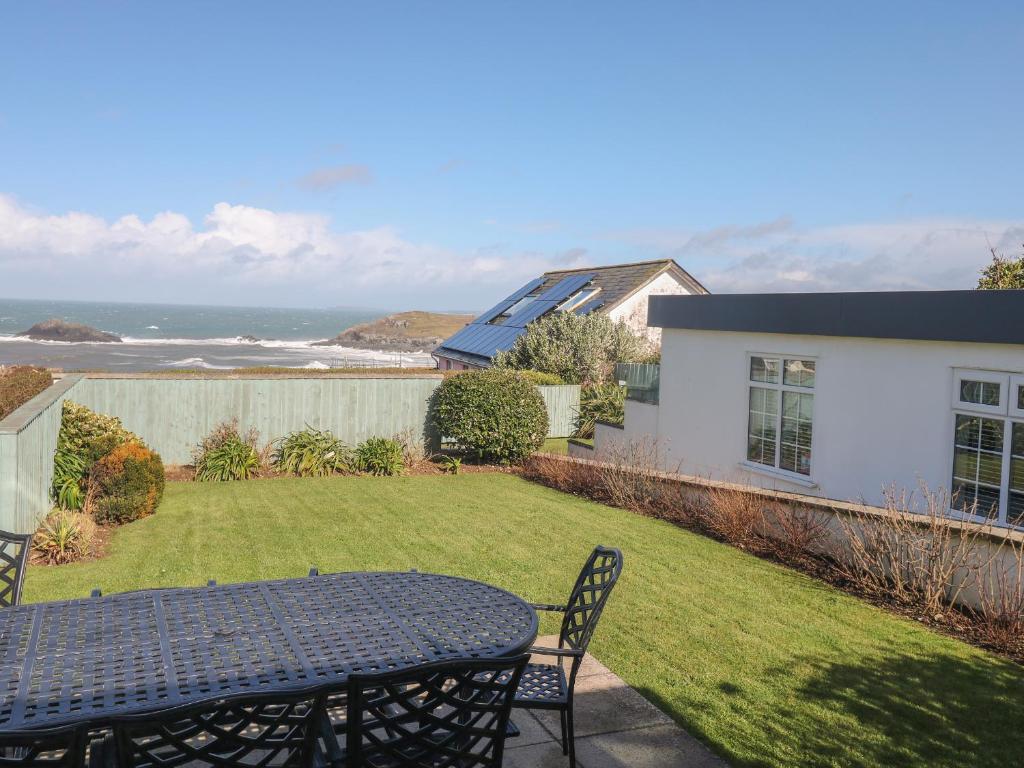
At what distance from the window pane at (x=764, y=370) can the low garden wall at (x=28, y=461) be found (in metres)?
10.3

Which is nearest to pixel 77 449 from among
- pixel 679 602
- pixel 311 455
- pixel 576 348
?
pixel 311 455

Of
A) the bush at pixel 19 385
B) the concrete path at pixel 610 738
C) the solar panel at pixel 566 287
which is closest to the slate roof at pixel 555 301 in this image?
the solar panel at pixel 566 287

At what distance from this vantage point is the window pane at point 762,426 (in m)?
13.3

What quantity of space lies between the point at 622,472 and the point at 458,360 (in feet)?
56.3

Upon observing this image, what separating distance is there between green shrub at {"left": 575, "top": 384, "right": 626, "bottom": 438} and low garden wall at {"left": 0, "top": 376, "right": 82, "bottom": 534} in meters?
13.5

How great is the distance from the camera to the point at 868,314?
11359 millimetres

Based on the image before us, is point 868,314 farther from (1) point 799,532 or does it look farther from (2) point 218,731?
(2) point 218,731

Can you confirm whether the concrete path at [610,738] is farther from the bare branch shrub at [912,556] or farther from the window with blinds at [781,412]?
the window with blinds at [781,412]

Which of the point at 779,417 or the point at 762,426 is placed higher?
the point at 779,417

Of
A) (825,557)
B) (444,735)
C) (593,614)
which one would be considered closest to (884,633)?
(825,557)

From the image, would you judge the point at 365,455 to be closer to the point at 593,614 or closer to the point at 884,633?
the point at 884,633

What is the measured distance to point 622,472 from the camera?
12.8 metres

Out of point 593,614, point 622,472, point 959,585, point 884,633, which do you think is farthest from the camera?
point 622,472

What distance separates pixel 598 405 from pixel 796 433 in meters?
9.46
